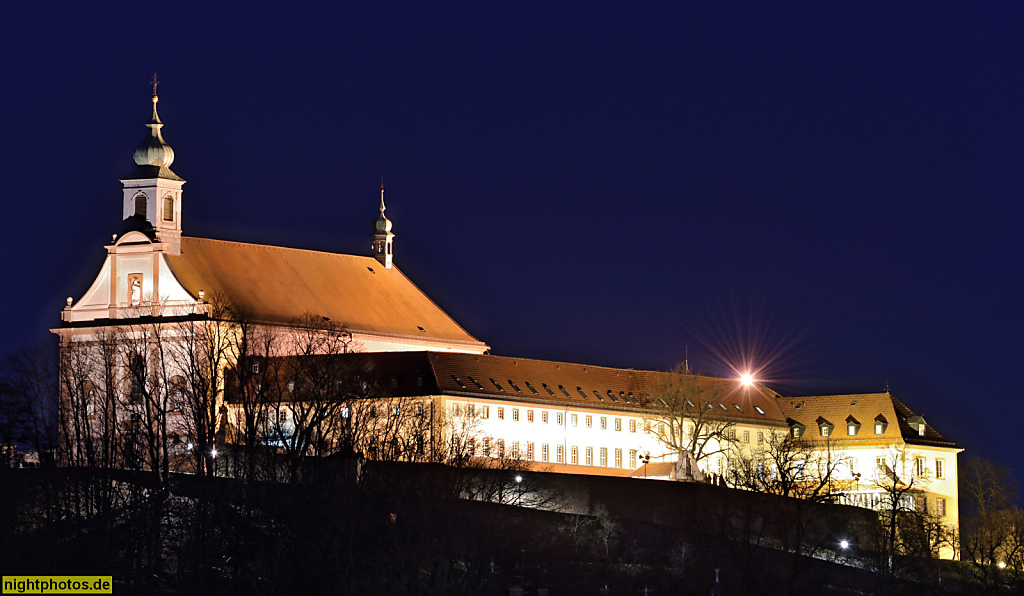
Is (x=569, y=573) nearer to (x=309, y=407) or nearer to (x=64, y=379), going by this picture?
(x=309, y=407)

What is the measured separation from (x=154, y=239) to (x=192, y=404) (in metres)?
18.2

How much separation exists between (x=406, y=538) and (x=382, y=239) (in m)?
49.6

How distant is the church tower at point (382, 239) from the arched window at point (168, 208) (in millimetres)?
17709

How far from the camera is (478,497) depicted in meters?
92.2

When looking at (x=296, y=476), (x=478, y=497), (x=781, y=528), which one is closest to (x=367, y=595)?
(x=296, y=476)

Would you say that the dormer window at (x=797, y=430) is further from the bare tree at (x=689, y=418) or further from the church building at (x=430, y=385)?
the bare tree at (x=689, y=418)

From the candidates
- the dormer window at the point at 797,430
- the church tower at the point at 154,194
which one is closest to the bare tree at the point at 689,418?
the dormer window at the point at 797,430

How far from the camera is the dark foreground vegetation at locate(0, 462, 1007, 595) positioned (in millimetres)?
79062

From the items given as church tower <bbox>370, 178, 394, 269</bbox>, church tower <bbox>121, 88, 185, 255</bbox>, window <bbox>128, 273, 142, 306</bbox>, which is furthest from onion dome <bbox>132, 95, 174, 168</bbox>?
church tower <bbox>370, 178, 394, 269</bbox>

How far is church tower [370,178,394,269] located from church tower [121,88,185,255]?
17672 millimetres

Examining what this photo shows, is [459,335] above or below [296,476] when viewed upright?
above

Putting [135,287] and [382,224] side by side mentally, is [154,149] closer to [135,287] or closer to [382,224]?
[135,287]

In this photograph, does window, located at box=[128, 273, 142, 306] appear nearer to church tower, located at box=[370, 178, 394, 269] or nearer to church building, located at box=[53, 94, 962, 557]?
church building, located at box=[53, 94, 962, 557]

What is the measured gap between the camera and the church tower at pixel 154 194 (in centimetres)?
11294
